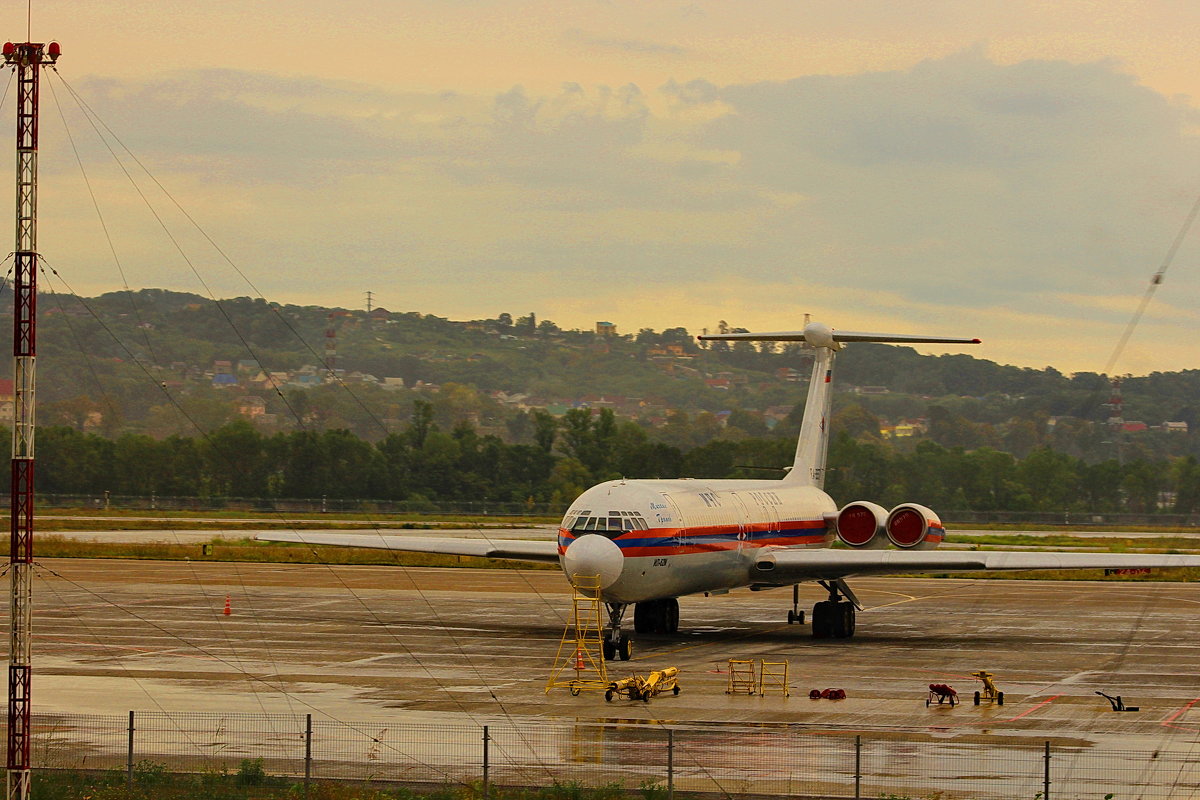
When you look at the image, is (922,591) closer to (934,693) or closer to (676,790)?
(934,693)

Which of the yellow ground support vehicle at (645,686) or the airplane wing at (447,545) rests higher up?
the airplane wing at (447,545)

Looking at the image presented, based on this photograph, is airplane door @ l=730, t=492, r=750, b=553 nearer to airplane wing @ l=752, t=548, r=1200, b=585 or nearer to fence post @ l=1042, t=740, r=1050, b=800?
airplane wing @ l=752, t=548, r=1200, b=585

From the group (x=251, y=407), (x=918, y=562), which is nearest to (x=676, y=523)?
(x=918, y=562)

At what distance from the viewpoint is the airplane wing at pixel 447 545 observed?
32.8m

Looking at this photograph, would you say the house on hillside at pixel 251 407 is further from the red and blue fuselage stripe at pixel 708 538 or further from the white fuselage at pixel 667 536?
the white fuselage at pixel 667 536

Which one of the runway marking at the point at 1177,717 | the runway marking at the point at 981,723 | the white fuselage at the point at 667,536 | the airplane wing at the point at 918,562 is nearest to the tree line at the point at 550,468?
the white fuselage at the point at 667,536

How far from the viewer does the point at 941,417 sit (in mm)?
103812

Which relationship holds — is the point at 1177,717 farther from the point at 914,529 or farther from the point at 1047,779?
the point at 914,529

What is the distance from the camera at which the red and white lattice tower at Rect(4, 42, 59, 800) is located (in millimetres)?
16016

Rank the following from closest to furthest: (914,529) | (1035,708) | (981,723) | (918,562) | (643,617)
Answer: (981,723) → (1035,708) → (918,562) → (643,617) → (914,529)

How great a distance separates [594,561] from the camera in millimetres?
26703

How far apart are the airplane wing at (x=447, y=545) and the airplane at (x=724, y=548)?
0.13 feet

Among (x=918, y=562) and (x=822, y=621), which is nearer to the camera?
(x=918, y=562)

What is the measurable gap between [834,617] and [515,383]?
398 feet
